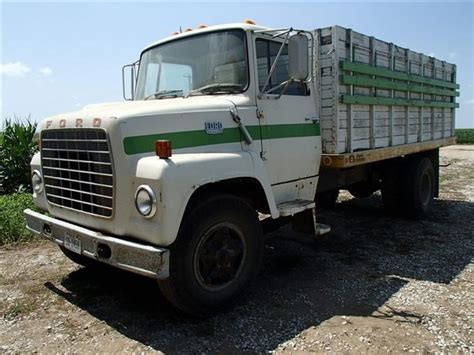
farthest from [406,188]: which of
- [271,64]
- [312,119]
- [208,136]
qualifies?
[208,136]

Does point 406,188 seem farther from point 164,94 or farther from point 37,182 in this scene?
point 37,182

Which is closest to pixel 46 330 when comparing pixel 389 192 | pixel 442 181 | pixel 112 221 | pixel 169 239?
pixel 112 221

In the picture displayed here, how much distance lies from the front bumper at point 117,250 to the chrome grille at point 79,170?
0.20 m

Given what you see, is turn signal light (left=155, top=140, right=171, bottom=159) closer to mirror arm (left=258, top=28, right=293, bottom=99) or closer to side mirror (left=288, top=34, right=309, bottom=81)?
mirror arm (left=258, top=28, right=293, bottom=99)

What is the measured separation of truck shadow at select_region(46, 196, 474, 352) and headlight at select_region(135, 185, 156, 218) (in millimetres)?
→ 1037

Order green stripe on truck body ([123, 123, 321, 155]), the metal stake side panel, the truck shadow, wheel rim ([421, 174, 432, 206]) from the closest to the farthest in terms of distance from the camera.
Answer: green stripe on truck body ([123, 123, 321, 155]) → the truck shadow → the metal stake side panel → wheel rim ([421, 174, 432, 206])

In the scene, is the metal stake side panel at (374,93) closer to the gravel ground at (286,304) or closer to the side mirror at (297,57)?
the side mirror at (297,57)

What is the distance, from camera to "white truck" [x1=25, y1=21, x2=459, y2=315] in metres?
3.43

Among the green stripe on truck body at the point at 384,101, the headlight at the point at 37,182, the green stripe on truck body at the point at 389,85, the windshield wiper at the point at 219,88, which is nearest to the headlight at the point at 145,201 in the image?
the windshield wiper at the point at 219,88

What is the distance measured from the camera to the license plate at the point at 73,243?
3.75 m

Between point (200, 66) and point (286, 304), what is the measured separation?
8.07 ft

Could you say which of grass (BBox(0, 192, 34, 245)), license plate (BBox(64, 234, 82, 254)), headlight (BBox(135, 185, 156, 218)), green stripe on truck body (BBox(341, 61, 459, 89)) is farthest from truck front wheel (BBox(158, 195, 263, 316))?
grass (BBox(0, 192, 34, 245))

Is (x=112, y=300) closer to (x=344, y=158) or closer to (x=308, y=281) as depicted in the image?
(x=308, y=281)

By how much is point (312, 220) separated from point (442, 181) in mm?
8398
